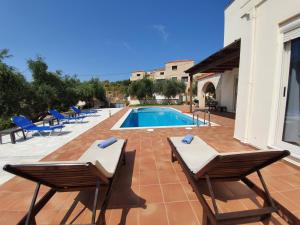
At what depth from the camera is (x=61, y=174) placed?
66.2 inches

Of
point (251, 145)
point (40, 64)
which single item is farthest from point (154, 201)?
point (40, 64)

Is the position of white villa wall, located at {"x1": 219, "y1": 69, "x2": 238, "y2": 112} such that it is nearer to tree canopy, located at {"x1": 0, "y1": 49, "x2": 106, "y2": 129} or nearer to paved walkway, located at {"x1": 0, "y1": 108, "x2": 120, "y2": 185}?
paved walkway, located at {"x1": 0, "y1": 108, "x2": 120, "y2": 185}

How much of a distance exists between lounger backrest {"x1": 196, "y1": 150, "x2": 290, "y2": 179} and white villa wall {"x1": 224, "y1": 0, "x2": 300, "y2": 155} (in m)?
2.43

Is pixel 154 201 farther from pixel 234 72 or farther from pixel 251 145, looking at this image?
pixel 234 72

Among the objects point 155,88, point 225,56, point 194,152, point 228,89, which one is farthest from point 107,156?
point 155,88

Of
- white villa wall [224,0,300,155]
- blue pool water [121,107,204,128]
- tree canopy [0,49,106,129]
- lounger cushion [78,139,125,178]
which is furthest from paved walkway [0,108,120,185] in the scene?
white villa wall [224,0,300,155]

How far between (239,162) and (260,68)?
338cm

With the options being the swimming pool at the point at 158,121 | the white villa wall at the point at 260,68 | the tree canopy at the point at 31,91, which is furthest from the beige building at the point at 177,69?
the white villa wall at the point at 260,68

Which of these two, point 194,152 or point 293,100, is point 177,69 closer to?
point 293,100

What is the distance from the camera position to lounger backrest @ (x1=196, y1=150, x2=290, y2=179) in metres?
1.66

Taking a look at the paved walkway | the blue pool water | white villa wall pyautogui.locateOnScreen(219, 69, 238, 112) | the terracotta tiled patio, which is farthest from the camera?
white villa wall pyautogui.locateOnScreen(219, 69, 238, 112)

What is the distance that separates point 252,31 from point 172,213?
15.5 feet

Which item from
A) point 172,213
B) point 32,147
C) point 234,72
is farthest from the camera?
point 234,72

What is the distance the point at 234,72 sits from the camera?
1215 centimetres
